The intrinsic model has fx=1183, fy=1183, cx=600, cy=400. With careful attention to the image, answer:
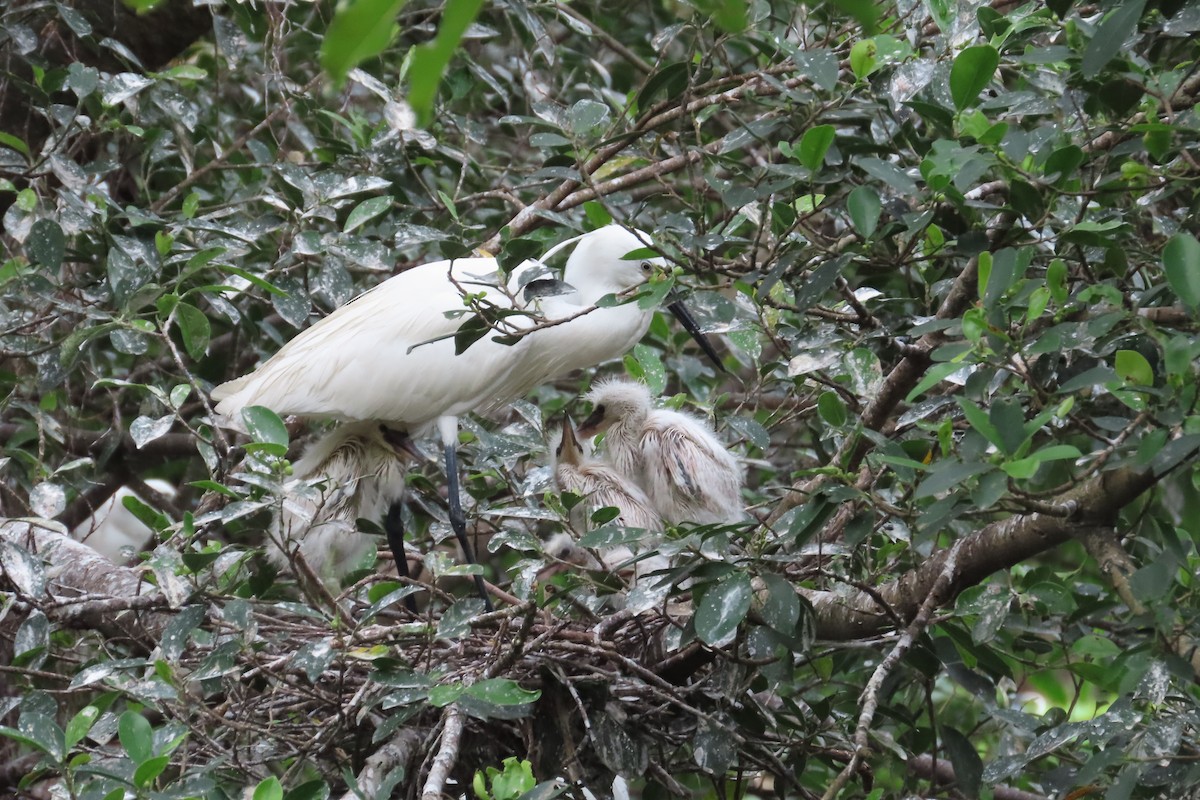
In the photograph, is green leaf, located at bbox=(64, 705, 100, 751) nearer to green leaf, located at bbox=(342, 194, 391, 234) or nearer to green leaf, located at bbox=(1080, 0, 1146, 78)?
green leaf, located at bbox=(342, 194, 391, 234)

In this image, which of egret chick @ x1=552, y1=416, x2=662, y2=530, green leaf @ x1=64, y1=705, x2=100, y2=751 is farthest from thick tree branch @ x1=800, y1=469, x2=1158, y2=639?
green leaf @ x1=64, y1=705, x2=100, y2=751

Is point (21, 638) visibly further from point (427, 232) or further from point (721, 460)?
point (721, 460)

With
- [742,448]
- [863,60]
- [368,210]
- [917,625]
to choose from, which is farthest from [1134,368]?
[742,448]

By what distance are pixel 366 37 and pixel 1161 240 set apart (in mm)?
1935

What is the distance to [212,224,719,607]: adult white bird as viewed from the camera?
8.94 feet

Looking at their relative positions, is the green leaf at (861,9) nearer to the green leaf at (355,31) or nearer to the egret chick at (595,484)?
the green leaf at (355,31)

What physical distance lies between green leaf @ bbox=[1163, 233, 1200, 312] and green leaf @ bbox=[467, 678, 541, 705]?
1.04 meters

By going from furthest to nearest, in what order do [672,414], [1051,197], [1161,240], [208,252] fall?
[672,414]
[208,252]
[1161,240]
[1051,197]

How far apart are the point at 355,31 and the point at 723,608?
1410mm

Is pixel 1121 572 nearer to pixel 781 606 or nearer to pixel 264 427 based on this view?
pixel 781 606

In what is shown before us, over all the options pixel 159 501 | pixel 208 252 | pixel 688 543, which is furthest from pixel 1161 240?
pixel 159 501

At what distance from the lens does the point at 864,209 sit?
1.78 m

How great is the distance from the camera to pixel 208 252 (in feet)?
7.61

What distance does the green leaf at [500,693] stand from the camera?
5.82ft
